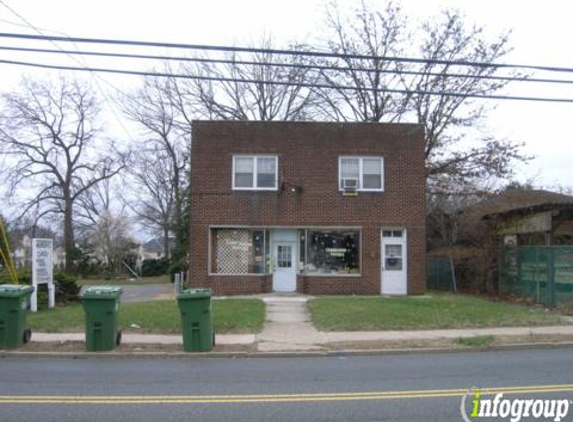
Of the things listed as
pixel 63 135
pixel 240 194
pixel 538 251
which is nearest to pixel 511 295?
pixel 538 251

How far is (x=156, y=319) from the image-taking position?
13922 millimetres

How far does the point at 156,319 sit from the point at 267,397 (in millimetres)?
7333

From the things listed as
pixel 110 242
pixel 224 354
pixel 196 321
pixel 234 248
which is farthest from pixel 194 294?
pixel 110 242

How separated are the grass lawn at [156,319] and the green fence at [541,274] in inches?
360

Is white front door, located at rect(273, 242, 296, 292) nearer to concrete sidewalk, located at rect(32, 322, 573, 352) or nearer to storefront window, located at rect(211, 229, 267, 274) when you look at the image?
storefront window, located at rect(211, 229, 267, 274)

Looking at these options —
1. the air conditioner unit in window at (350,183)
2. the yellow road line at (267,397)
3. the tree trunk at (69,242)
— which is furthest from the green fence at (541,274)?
the tree trunk at (69,242)

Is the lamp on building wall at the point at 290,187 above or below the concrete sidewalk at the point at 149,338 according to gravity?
above

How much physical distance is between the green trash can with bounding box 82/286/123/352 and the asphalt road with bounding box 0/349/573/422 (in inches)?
23.2

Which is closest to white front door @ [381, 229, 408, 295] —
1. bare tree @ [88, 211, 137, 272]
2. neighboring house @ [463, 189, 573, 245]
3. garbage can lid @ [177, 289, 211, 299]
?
neighboring house @ [463, 189, 573, 245]

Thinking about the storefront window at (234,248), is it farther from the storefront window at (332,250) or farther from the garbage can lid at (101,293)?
the garbage can lid at (101,293)

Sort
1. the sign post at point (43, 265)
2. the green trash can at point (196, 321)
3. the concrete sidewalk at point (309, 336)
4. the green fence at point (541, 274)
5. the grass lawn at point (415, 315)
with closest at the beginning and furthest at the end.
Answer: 1. the green trash can at point (196, 321)
2. the concrete sidewalk at point (309, 336)
3. the grass lawn at point (415, 315)
4. the green fence at point (541, 274)
5. the sign post at point (43, 265)

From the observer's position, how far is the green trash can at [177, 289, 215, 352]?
1094 centimetres

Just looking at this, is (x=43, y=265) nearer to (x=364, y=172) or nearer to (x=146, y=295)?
(x=146, y=295)

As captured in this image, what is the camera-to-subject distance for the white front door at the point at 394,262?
853 inches
